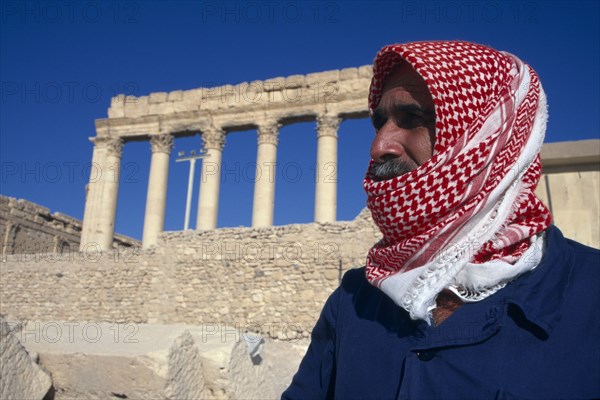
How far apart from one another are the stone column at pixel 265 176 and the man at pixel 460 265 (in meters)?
17.5

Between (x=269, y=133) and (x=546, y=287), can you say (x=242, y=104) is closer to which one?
(x=269, y=133)

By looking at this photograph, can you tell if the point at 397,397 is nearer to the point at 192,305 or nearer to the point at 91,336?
the point at 91,336

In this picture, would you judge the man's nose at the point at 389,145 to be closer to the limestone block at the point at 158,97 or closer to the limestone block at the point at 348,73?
the limestone block at the point at 348,73

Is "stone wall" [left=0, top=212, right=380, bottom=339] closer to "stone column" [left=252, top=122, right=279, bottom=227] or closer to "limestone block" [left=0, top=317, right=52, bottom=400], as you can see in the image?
"stone column" [left=252, top=122, right=279, bottom=227]

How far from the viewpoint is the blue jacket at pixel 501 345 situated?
114 cm

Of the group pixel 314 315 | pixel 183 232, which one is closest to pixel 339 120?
pixel 183 232

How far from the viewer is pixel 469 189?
1.50 meters

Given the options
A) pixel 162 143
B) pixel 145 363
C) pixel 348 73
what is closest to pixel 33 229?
pixel 162 143

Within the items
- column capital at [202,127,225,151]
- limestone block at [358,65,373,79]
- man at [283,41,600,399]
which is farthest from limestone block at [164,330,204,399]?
column capital at [202,127,225,151]

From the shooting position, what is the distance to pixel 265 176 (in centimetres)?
1981

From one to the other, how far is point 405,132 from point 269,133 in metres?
19.2

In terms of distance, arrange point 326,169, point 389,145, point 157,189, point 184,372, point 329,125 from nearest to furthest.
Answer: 1. point 389,145
2. point 184,372
3. point 326,169
4. point 329,125
5. point 157,189

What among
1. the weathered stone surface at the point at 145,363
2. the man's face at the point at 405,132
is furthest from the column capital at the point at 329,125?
the man's face at the point at 405,132

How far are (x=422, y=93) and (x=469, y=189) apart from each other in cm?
39
